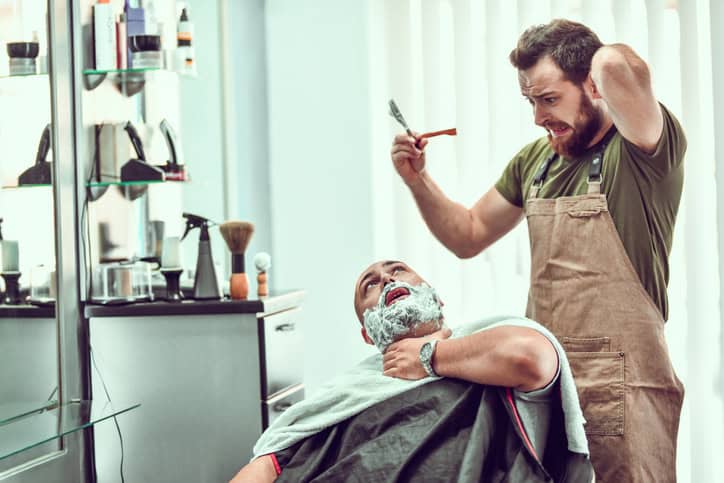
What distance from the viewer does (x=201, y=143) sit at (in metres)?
3.19

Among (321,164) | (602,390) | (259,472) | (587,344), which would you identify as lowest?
(259,472)

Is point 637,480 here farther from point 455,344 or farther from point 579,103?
point 579,103

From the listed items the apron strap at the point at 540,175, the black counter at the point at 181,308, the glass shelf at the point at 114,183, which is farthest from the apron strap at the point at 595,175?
the glass shelf at the point at 114,183

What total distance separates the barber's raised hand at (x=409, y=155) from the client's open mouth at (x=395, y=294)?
1.95 ft

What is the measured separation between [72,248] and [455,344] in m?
1.27

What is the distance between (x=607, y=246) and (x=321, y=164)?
5.05 ft

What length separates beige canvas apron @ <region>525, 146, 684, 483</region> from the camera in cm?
213

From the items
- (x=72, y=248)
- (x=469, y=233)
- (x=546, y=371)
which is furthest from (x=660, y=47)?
A: (x=72, y=248)

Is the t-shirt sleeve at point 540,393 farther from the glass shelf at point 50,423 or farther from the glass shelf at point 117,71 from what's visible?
the glass shelf at point 117,71

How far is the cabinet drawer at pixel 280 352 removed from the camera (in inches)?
101

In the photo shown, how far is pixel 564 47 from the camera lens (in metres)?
2.22

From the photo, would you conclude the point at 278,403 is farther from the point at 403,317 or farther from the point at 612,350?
the point at 612,350

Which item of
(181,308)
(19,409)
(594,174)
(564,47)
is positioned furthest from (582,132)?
(19,409)

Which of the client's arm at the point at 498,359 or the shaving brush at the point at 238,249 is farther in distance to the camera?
the shaving brush at the point at 238,249
